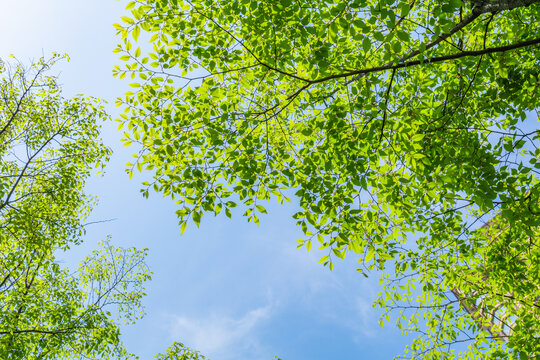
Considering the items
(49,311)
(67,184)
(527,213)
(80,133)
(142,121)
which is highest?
(80,133)

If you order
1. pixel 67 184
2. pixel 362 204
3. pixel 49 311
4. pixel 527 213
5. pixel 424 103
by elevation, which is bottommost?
pixel 49 311

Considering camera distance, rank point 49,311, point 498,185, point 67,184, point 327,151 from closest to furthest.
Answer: point 498,185 < point 327,151 < point 49,311 < point 67,184

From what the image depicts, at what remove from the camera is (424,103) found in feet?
22.3

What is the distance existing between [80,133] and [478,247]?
13.0 metres

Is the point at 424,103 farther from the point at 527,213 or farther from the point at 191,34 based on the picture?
the point at 191,34

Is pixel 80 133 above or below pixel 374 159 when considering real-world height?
above

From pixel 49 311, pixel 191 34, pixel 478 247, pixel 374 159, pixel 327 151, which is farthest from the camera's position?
pixel 49 311

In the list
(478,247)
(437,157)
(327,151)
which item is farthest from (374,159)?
(478,247)

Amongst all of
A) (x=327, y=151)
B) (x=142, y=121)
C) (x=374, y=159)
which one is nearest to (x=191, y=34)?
(x=142, y=121)

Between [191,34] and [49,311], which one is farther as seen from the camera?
[49,311]

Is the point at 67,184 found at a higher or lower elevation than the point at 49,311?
higher

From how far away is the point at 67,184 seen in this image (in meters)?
11.9

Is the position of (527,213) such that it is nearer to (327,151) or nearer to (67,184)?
(327,151)

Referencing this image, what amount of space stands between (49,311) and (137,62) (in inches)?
354
